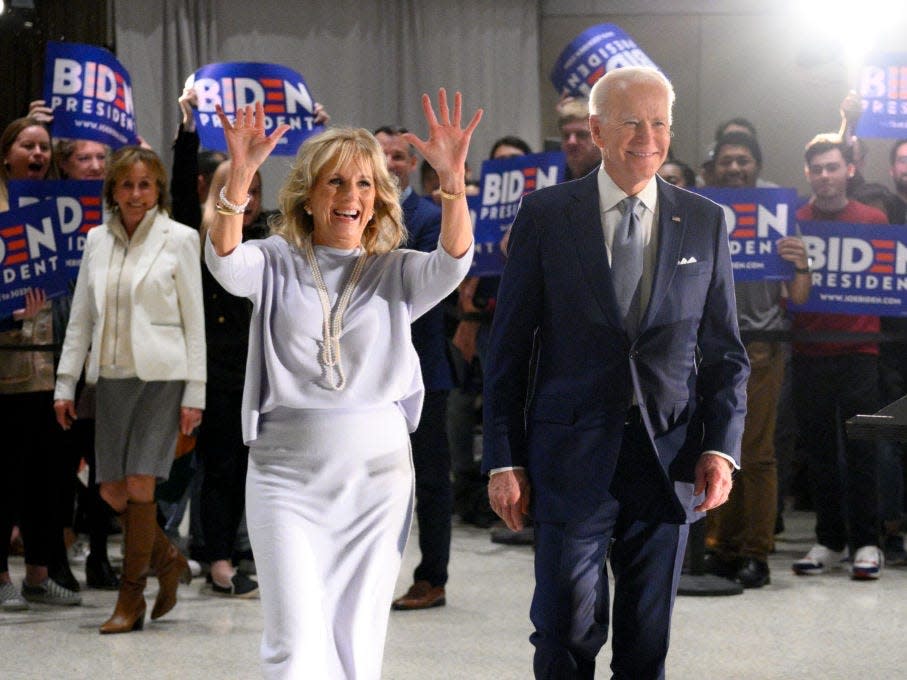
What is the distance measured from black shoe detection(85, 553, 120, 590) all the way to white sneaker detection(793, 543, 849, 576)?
263 centimetres

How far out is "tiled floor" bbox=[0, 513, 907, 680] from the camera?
4.40m

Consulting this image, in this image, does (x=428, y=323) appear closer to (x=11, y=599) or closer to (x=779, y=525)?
(x=11, y=599)

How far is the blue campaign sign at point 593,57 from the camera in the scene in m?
6.07

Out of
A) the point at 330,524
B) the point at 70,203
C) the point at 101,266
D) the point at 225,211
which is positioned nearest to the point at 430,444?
the point at 101,266

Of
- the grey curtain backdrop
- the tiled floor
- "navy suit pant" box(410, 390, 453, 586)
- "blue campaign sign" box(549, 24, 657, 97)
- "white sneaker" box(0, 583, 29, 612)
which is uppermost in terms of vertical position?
the grey curtain backdrop

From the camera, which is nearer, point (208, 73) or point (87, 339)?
point (87, 339)

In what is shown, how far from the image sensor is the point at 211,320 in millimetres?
5488

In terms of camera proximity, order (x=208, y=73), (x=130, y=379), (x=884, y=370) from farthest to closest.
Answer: (x=884, y=370)
(x=208, y=73)
(x=130, y=379)

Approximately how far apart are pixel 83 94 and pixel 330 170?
9.94 ft

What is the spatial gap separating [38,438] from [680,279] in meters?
3.17

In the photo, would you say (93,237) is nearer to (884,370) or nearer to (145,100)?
(884,370)

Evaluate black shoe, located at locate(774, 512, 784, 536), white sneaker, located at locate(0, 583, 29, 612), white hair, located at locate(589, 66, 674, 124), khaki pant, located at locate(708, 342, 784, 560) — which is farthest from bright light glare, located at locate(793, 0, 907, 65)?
white hair, located at locate(589, 66, 674, 124)

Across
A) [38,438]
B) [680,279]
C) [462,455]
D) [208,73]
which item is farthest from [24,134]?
[680,279]

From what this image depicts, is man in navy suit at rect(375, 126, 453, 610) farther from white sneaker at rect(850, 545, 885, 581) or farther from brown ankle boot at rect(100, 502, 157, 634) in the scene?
white sneaker at rect(850, 545, 885, 581)
